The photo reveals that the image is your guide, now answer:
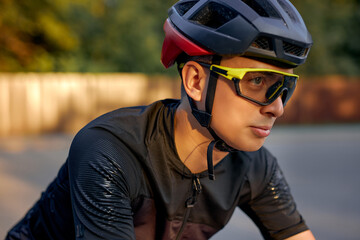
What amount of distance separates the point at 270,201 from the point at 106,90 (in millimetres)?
15477

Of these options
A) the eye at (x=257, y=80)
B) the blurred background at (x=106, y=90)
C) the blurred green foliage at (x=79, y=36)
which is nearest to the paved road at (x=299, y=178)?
the blurred background at (x=106, y=90)

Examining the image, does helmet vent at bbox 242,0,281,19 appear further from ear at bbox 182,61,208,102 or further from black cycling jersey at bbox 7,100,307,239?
black cycling jersey at bbox 7,100,307,239

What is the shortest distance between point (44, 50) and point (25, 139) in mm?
7812

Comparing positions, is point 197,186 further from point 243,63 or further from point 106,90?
point 106,90

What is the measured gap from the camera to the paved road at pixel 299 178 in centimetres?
578

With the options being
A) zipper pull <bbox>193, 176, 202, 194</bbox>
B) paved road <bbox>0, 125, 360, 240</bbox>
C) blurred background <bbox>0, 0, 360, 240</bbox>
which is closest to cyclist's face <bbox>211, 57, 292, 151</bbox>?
zipper pull <bbox>193, 176, 202, 194</bbox>

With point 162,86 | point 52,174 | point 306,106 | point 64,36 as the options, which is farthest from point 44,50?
point 52,174

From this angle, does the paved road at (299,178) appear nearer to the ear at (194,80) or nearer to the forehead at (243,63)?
the ear at (194,80)

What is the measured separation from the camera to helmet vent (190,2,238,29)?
208 centimetres

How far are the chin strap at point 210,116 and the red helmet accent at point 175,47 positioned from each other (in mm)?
91

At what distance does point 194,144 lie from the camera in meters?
2.23

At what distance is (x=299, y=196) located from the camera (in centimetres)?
710

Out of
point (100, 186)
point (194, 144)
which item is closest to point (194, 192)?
point (194, 144)

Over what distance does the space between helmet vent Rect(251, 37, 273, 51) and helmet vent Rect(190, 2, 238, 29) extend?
152 mm
